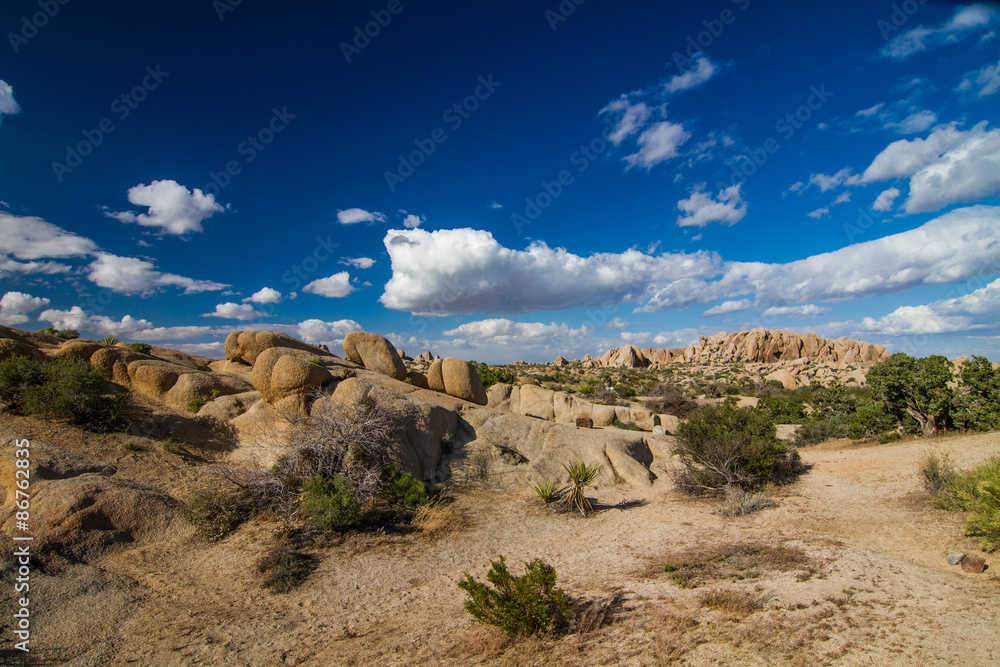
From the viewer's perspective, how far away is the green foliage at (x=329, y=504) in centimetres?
919

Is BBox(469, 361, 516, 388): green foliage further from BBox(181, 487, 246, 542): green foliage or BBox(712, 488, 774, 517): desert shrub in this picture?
BBox(181, 487, 246, 542): green foliage

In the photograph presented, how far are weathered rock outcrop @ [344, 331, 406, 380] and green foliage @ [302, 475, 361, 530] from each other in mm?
9802

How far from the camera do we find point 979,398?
14555 millimetres

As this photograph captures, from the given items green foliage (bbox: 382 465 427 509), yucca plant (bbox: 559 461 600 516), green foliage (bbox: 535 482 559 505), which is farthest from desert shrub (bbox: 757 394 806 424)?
green foliage (bbox: 382 465 427 509)

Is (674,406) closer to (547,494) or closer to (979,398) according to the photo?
(979,398)

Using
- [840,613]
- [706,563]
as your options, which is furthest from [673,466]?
[840,613]

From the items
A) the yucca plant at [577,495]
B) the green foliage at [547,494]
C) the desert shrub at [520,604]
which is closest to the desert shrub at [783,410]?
the yucca plant at [577,495]

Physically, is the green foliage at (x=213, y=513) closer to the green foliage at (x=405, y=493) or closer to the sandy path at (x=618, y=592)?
the sandy path at (x=618, y=592)

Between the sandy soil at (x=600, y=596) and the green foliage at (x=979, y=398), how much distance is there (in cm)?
689

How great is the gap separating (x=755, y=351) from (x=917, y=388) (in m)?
65.0

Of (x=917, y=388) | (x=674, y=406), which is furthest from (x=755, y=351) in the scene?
(x=917, y=388)

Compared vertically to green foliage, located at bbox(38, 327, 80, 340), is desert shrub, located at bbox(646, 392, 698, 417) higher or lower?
lower

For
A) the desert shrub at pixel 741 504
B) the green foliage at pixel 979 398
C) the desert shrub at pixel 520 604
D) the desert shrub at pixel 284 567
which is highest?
the green foliage at pixel 979 398

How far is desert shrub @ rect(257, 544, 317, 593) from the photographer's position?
24.3 ft
